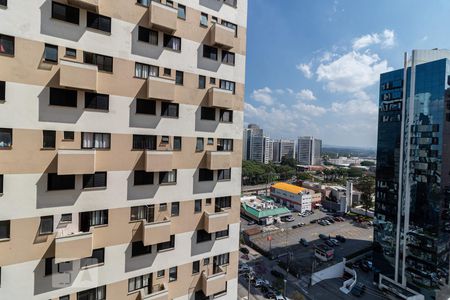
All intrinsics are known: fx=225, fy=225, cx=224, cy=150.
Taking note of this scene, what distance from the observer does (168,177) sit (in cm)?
1237

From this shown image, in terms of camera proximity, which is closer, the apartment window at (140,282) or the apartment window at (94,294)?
the apartment window at (94,294)

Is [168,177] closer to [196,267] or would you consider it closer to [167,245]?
[167,245]

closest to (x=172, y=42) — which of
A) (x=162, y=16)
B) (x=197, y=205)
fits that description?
(x=162, y=16)

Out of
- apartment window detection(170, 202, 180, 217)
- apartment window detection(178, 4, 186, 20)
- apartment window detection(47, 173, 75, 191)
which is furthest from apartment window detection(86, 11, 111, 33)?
apartment window detection(170, 202, 180, 217)

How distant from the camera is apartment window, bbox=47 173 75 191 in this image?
9.60m

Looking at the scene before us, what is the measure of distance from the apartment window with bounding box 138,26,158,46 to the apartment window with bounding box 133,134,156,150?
191 inches

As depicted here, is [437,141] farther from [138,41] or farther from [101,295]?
[101,295]

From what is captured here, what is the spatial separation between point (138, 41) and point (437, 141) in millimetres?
37998

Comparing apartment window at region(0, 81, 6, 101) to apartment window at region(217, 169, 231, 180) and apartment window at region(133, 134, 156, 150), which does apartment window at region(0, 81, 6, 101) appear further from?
apartment window at region(217, 169, 231, 180)

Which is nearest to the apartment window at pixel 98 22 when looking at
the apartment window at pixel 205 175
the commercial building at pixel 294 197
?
the apartment window at pixel 205 175

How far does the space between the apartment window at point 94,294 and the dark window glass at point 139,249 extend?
1898 mm

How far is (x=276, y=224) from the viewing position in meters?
64.6

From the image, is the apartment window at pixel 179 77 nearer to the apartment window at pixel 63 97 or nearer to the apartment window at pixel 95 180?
the apartment window at pixel 63 97

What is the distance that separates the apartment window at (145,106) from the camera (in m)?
11.4
